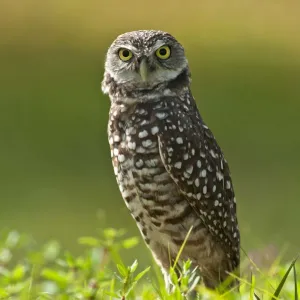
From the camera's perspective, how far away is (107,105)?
1245cm

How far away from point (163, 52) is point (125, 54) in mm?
163

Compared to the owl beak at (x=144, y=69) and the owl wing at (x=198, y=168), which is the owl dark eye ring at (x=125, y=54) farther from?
the owl wing at (x=198, y=168)

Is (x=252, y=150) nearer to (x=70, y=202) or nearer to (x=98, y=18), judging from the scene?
(x=70, y=202)

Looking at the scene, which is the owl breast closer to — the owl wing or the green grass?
the owl wing

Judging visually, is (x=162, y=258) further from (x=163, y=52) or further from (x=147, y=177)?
(x=163, y=52)

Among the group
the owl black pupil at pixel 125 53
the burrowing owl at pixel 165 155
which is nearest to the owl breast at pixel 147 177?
the burrowing owl at pixel 165 155

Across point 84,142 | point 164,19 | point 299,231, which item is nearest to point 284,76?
point 164,19

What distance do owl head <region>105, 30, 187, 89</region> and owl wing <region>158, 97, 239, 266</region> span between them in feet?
0.53

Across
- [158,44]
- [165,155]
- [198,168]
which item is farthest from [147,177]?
[158,44]

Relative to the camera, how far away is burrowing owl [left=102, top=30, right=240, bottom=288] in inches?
184

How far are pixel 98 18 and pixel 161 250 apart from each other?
36.7 feet

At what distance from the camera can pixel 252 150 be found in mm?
10891

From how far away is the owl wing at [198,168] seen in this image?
4672 mm

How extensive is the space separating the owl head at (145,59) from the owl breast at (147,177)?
0.39 feet
